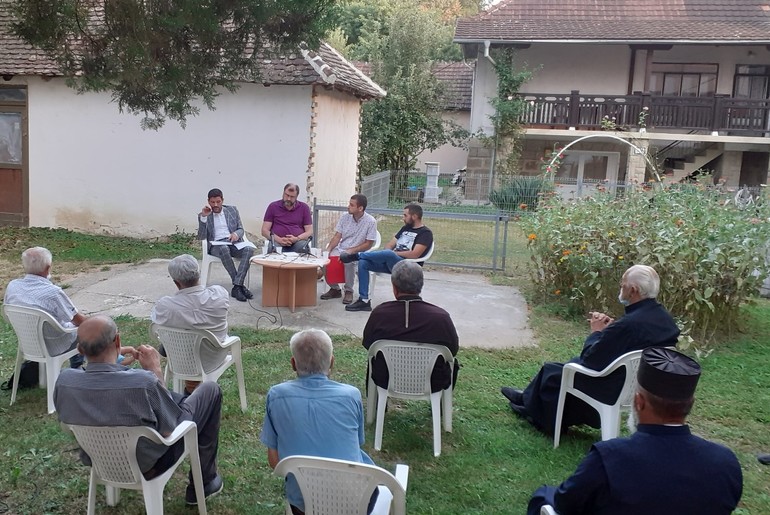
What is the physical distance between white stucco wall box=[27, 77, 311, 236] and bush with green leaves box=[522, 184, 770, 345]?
5218 mm

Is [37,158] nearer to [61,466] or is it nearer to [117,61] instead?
[117,61]

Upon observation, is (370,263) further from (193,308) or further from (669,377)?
(669,377)

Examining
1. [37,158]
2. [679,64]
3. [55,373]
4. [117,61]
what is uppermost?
[679,64]

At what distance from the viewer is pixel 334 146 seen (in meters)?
12.5

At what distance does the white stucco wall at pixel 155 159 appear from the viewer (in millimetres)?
11039

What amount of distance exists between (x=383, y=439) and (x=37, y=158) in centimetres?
1039

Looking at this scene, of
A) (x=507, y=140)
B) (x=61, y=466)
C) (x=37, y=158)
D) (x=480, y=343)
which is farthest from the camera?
(x=507, y=140)

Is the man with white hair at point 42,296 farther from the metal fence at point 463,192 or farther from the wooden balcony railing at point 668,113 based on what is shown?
the wooden balcony railing at point 668,113

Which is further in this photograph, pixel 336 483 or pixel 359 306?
pixel 359 306

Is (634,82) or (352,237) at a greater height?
(634,82)

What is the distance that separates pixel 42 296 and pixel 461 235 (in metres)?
7.36

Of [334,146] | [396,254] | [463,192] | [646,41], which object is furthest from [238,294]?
[646,41]

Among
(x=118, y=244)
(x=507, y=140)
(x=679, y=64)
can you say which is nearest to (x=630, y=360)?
(x=118, y=244)

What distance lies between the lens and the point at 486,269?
32.1 ft
